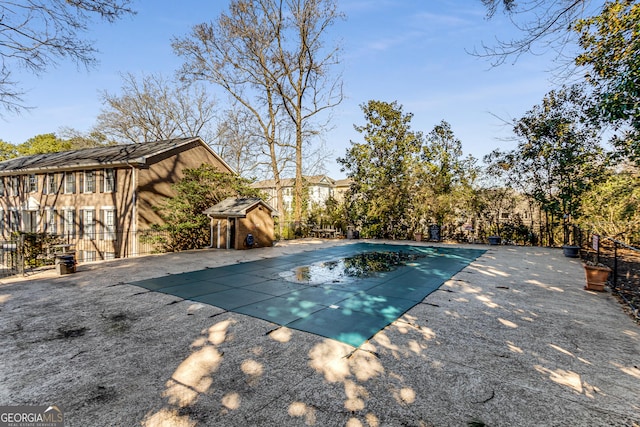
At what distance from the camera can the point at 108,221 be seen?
16375 mm

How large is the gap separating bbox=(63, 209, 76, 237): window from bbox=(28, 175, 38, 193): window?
3.59m

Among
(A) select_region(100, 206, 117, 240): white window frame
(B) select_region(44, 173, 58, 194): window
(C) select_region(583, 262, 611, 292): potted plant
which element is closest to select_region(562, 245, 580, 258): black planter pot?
(C) select_region(583, 262, 611, 292): potted plant

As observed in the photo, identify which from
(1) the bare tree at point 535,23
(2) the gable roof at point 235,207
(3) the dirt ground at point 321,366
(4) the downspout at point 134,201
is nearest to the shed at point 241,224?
(2) the gable roof at point 235,207

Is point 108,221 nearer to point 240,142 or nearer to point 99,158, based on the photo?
point 99,158

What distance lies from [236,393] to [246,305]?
107 inches

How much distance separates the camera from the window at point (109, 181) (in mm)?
16219

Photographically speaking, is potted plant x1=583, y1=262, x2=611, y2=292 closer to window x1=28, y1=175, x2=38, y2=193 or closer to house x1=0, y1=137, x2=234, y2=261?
house x1=0, y1=137, x2=234, y2=261

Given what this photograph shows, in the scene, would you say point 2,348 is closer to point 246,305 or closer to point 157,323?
point 157,323

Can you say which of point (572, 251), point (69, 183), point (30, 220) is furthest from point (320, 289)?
point (30, 220)

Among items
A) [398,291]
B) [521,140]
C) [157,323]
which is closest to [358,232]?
[521,140]

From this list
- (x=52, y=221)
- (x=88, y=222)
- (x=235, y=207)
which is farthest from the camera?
(x=52, y=221)

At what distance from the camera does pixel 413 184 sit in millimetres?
15977

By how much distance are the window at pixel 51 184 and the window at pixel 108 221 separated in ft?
15.0

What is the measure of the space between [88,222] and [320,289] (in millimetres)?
17384
